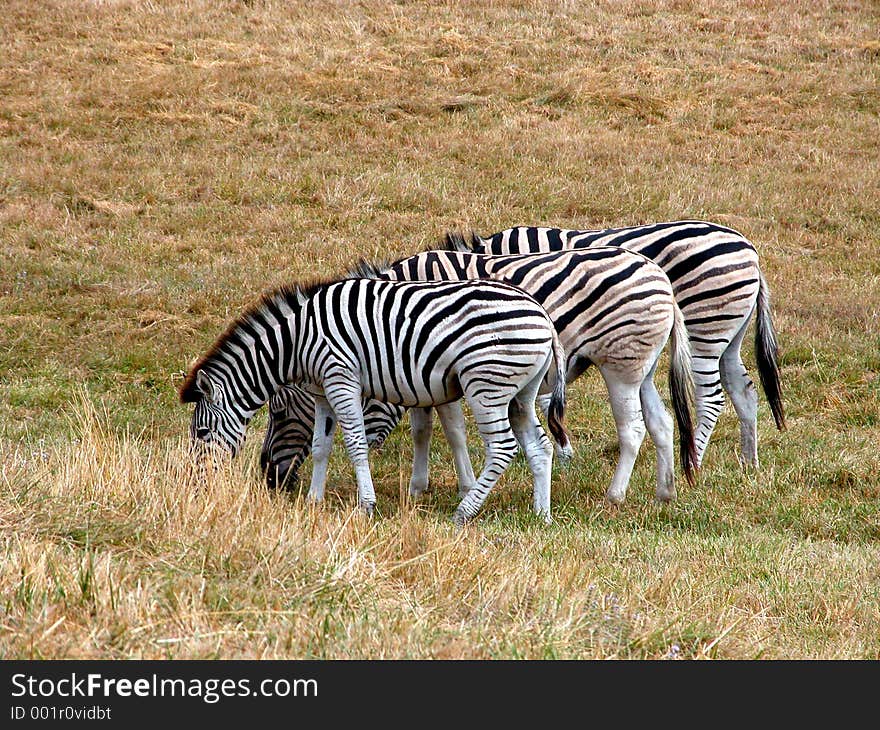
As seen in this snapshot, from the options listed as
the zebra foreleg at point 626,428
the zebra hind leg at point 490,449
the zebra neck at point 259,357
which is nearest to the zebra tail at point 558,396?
the zebra hind leg at point 490,449

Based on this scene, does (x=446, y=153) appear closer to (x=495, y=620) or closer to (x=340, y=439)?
(x=340, y=439)

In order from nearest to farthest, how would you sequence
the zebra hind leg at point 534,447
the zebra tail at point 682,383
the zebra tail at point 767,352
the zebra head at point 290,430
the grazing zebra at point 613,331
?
the zebra hind leg at point 534,447, the grazing zebra at point 613,331, the zebra tail at point 682,383, the zebra head at point 290,430, the zebra tail at point 767,352

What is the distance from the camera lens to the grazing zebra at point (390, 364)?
723 cm

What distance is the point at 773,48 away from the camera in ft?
81.0

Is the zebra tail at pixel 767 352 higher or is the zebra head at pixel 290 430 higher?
the zebra tail at pixel 767 352

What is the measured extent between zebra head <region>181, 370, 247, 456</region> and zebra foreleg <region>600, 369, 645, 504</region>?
2.93m

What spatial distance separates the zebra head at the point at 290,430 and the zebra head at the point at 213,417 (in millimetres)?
428

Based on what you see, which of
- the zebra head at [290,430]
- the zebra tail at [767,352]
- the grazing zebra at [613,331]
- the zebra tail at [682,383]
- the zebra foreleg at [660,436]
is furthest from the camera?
the zebra tail at [767,352]

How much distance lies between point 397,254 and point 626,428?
283 inches

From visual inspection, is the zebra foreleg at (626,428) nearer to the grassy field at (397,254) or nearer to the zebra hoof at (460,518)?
the grassy field at (397,254)

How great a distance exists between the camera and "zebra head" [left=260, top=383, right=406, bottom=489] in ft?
28.0
